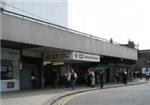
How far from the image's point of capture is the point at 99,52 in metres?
40.9

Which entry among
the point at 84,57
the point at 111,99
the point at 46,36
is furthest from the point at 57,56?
the point at 111,99

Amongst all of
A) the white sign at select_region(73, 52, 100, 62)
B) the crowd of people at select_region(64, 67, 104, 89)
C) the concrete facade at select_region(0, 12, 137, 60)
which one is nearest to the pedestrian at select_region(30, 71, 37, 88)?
the crowd of people at select_region(64, 67, 104, 89)

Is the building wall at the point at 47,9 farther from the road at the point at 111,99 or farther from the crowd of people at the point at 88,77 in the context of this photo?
the road at the point at 111,99

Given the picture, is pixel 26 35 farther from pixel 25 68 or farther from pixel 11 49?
pixel 25 68

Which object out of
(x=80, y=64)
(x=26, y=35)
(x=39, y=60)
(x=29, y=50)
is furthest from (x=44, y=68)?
(x=26, y=35)

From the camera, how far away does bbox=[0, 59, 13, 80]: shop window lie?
28.7 metres

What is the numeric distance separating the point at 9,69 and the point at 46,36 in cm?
342

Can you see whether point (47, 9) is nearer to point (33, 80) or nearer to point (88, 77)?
point (88, 77)

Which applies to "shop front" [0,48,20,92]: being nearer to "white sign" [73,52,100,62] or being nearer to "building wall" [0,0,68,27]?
"white sign" [73,52,100,62]

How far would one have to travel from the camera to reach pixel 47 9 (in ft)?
167

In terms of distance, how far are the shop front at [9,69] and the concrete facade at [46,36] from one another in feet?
7.47

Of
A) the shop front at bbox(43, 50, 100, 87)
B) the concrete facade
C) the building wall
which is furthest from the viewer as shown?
the building wall

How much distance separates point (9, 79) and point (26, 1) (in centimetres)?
2210

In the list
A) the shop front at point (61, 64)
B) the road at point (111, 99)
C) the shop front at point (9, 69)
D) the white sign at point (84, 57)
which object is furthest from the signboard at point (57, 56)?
the road at point (111, 99)
